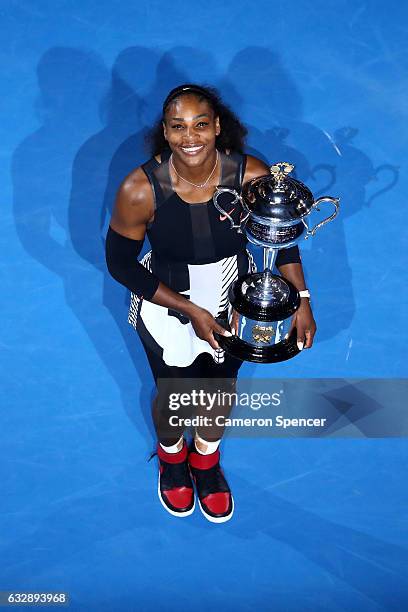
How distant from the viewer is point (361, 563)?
2930 mm

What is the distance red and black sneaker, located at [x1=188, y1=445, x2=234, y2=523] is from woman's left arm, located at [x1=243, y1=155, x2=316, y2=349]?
0.72m

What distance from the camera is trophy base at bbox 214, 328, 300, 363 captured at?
2.54 meters

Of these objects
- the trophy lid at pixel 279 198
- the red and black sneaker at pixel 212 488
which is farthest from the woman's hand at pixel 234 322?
the red and black sneaker at pixel 212 488

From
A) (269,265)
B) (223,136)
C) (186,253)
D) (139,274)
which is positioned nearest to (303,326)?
(269,265)

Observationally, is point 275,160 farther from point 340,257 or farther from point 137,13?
point 137,13

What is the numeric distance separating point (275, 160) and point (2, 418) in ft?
6.29

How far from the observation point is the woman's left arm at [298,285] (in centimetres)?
259

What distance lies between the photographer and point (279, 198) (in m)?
2.30

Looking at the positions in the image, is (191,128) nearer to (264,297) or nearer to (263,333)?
(264,297)

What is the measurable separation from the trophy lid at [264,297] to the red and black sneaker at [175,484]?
0.83 m

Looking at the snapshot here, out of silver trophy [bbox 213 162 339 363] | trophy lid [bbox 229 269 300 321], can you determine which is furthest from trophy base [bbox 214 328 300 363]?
trophy lid [bbox 229 269 300 321]

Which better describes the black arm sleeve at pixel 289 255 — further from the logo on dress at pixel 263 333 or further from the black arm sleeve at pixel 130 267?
the black arm sleeve at pixel 130 267

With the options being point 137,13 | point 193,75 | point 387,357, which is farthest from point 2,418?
point 137,13

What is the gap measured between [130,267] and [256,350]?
0.55 meters
